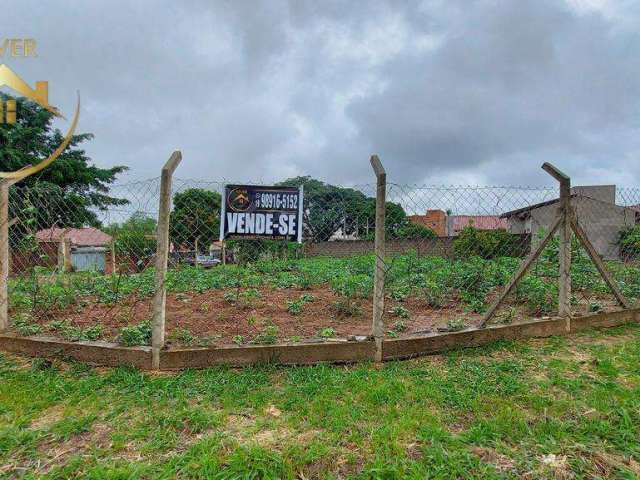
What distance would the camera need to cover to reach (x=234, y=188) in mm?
3059

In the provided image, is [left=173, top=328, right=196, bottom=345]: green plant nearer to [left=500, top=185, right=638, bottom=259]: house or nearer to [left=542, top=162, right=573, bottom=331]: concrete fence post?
[left=500, top=185, right=638, bottom=259]: house

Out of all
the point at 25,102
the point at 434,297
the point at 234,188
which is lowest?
the point at 434,297

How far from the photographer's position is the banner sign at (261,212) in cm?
305

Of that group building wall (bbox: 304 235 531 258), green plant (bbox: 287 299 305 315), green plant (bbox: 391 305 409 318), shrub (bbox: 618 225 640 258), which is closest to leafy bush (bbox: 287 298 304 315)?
green plant (bbox: 287 299 305 315)

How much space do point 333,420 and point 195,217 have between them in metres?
2.12

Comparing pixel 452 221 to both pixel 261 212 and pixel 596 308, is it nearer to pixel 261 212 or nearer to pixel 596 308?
pixel 596 308

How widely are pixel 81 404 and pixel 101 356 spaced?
716mm

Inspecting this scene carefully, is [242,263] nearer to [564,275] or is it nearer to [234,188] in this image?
[234,188]

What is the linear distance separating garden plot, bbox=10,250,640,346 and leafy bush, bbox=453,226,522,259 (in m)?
0.18

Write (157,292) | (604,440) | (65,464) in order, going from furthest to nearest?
(157,292), (604,440), (65,464)

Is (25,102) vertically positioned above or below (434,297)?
above

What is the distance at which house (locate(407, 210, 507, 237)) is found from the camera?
3631 millimetres

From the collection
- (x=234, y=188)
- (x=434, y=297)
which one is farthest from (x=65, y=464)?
(x=434, y=297)

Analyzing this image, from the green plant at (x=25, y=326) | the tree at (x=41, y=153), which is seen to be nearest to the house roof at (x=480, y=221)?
the green plant at (x=25, y=326)
